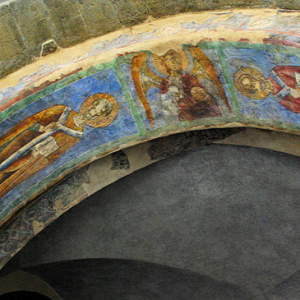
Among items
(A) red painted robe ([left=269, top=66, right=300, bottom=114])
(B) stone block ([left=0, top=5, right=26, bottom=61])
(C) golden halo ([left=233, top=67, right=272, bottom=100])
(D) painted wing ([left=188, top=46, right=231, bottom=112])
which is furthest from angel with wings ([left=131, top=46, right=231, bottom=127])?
(B) stone block ([left=0, top=5, right=26, bottom=61])

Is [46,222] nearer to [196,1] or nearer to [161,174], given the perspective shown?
[161,174]

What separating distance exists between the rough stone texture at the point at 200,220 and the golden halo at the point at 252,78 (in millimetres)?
1237

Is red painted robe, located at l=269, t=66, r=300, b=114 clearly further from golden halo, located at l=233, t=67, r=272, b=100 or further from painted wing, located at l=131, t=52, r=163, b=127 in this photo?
painted wing, located at l=131, t=52, r=163, b=127

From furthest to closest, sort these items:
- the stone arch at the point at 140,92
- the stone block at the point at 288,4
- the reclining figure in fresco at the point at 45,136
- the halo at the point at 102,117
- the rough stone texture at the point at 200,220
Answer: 1. the rough stone texture at the point at 200,220
2. the halo at the point at 102,117
3. the reclining figure in fresco at the point at 45,136
4. the stone arch at the point at 140,92
5. the stone block at the point at 288,4

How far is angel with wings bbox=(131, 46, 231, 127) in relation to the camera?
21.8 feet

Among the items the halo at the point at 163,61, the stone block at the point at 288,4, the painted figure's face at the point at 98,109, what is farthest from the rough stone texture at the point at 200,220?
the stone block at the point at 288,4

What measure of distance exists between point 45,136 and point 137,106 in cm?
105

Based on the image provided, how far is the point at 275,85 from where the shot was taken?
6539mm

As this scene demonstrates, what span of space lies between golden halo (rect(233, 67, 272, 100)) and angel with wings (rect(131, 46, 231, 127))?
21cm

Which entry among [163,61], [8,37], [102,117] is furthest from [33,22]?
[163,61]

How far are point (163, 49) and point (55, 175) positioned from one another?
6.02ft

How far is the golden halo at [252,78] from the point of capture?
655cm

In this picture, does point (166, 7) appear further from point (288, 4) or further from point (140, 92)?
point (288, 4)

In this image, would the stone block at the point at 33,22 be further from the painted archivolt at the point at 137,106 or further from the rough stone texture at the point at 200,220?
the rough stone texture at the point at 200,220
